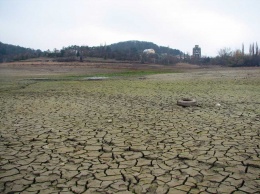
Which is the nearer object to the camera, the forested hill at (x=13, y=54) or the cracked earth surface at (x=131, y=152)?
the cracked earth surface at (x=131, y=152)

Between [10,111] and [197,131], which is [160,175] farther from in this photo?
[10,111]

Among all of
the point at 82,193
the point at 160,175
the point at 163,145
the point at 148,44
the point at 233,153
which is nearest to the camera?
the point at 82,193

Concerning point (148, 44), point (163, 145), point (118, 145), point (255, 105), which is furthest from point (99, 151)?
point (148, 44)

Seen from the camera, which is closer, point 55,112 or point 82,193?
point 82,193

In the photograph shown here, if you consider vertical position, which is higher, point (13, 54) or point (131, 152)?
point (13, 54)

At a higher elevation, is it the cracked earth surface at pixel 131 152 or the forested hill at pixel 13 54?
the forested hill at pixel 13 54

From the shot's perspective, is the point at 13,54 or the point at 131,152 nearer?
the point at 131,152

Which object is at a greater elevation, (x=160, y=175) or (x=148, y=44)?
(x=148, y=44)

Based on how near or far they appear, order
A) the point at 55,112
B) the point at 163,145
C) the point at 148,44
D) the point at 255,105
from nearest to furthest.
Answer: the point at 163,145 → the point at 55,112 → the point at 255,105 → the point at 148,44

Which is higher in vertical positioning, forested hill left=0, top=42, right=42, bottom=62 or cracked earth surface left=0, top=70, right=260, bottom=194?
forested hill left=0, top=42, right=42, bottom=62

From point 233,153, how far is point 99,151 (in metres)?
2.41

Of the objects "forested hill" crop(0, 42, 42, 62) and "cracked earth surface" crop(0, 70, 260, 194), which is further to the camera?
"forested hill" crop(0, 42, 42, 62)

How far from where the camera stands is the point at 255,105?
827 cm

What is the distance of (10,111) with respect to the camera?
7582mm
